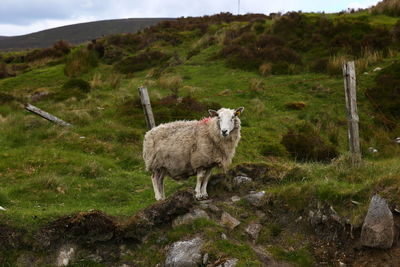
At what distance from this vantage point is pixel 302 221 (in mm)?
7629

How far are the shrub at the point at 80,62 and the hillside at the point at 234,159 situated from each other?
12 centimetres

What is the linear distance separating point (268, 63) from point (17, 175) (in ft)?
46.9

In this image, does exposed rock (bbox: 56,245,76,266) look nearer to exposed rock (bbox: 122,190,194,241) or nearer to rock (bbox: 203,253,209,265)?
exposed rock (bbox: 122,190,194,241)


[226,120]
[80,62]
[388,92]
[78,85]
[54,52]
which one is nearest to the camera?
[226,120]

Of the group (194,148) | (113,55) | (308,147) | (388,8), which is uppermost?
(388,8)

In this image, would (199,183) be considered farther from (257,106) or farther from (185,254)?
(257,106)

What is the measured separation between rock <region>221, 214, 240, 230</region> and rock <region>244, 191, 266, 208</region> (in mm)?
676

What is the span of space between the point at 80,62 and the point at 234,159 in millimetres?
18394

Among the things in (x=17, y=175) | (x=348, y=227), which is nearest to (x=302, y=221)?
(x=348, y=227)

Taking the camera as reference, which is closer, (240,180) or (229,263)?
(229,263)

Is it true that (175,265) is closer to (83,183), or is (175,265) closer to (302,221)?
(302,221)

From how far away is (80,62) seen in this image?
2775 cm

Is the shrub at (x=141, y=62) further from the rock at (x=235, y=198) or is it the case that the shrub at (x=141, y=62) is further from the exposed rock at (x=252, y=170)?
the rock at (x=235, y=198)

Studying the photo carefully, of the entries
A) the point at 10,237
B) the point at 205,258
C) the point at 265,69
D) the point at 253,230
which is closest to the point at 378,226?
the point at 253,230
